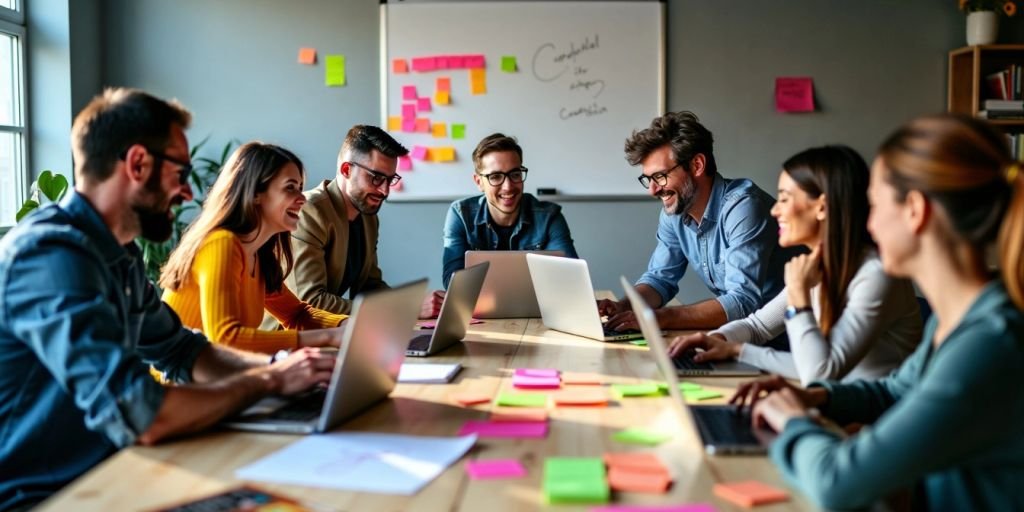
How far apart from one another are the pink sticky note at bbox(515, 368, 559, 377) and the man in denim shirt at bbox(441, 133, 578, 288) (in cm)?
148

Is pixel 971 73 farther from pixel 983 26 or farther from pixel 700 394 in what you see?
pixel 700 394

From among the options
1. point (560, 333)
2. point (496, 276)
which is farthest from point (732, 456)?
point (496, 276)

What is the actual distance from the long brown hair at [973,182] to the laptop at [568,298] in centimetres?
121

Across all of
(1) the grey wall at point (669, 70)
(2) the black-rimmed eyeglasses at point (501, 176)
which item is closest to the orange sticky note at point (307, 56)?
(1) the grey wall at point (669, 70)

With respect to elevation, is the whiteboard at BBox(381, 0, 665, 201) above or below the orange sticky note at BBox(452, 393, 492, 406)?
above

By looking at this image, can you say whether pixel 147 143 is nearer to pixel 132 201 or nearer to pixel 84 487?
pixel 132 201

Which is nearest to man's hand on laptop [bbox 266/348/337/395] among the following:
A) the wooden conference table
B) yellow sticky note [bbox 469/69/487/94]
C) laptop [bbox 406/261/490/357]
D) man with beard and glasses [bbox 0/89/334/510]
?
man with beard and glasses [bbox 0/89/334/510]

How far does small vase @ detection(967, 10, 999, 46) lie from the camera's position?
4.42m

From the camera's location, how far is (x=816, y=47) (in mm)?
4605

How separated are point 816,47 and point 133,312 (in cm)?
381

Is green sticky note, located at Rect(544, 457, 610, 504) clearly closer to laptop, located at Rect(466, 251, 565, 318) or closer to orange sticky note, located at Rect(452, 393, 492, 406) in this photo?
orange sticky note, located at Rect(452, 393, 492, 406)

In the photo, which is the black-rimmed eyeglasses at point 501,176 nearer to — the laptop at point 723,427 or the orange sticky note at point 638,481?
the laptop at point 723,427

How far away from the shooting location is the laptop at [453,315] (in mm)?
2238

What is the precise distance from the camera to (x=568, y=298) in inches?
101
